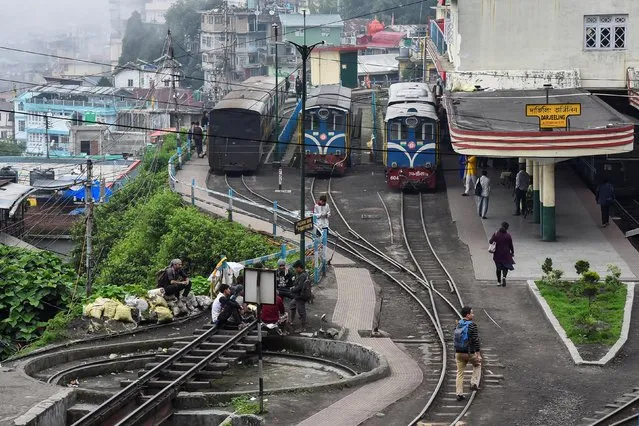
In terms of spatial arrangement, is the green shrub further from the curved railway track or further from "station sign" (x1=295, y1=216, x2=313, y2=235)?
the curved railway track

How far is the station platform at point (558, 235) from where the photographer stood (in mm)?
29734

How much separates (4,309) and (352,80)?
5422 cm

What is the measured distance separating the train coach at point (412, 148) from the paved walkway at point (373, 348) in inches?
411

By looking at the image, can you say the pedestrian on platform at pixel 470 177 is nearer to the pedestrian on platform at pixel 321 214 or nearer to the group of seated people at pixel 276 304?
the pedestrian on platform at pixel 321 214

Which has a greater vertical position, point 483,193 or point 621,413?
→ point 483,193

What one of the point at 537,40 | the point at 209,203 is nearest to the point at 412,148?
the point at 537,40

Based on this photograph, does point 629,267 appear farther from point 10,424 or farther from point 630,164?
point 10,424

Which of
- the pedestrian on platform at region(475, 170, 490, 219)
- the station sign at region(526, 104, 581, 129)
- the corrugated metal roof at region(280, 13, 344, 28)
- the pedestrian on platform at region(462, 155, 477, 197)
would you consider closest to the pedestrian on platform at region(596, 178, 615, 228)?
the station sign at region(526, 104, 581, 129)

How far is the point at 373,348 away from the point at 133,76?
321 ft

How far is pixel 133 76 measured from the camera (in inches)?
4643

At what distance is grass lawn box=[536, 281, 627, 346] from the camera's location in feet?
75.2

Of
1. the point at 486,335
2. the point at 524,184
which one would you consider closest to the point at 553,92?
the point at 524,184

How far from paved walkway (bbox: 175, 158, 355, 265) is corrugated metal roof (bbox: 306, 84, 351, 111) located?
4.47 m

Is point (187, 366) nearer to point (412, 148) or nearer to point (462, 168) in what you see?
point (412, 148)
